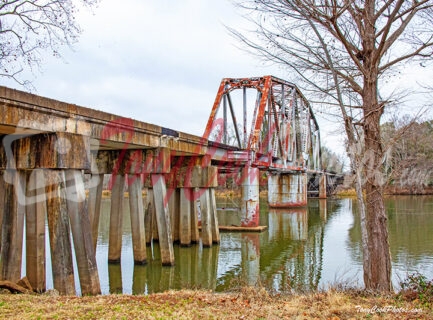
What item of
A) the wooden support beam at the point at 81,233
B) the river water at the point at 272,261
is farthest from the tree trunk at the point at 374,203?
the wooden support beam at the point at 81,233

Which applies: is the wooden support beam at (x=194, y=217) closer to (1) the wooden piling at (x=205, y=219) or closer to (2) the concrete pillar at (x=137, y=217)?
(1) the wooden piling at (x=205, y=219)

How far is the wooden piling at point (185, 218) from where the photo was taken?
674 inches

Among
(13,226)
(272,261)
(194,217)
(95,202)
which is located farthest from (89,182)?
(272,261)

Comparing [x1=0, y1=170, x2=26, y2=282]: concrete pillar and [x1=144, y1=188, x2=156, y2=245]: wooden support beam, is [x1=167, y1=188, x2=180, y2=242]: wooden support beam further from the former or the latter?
[x1=0, y1=170, x2=26, y2=282]: concrete pillar

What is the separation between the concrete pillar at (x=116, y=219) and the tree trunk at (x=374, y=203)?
8.05 metres

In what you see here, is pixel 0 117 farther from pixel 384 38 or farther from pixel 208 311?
pixel 384 38

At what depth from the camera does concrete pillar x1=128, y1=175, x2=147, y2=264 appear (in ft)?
43.7

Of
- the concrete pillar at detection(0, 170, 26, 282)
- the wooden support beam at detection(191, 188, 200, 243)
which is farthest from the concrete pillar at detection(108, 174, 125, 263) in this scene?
the concrete pillar at detection(0, 170, 26, 282)

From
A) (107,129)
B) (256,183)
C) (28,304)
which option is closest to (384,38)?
(107,129)

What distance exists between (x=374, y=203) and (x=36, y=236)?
6406 millimetres

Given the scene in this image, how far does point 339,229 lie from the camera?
79.3 feet

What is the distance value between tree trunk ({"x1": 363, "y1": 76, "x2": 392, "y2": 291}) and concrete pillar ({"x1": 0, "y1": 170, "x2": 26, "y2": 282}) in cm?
670

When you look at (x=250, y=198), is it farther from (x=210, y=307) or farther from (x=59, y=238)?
(x=210, y=307)

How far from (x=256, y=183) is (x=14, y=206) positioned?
52.0ft
